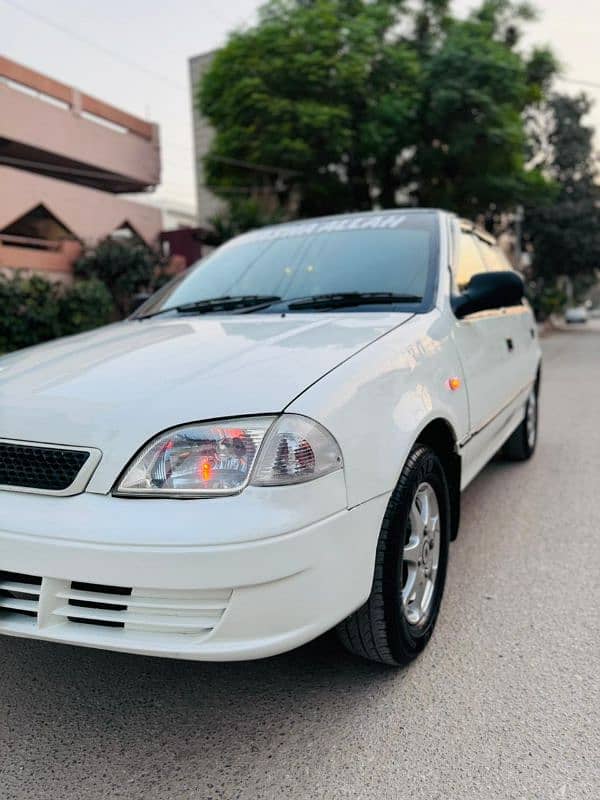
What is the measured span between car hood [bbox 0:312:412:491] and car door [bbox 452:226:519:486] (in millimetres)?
499

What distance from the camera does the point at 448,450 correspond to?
271 cm

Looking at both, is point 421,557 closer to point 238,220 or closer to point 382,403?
point 382,403

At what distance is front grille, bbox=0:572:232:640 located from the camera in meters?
1.80

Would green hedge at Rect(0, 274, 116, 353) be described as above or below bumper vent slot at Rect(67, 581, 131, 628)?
above

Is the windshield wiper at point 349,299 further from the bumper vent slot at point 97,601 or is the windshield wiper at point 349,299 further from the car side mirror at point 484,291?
the bumper vent slot at point 97,601

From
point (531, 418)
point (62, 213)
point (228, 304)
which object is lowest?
point (531, 418)

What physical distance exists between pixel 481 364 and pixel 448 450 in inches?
27.4

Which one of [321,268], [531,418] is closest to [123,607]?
[321,268]

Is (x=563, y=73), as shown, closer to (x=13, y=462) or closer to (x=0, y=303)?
(x=0, y=303)

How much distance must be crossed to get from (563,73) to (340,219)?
83.8 feet

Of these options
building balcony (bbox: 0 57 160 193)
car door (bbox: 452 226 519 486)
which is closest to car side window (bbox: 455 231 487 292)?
car door (bbox: 452 226 519 486)

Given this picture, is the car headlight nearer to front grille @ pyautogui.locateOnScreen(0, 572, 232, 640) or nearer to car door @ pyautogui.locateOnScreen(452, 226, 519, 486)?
front grille @ pyautogui.locateOnScreen(0, 572, 232, 640)

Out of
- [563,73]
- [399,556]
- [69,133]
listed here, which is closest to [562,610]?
[399,556]

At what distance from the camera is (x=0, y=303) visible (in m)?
11.8
